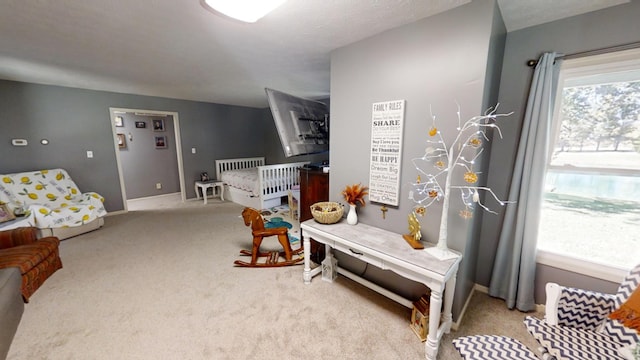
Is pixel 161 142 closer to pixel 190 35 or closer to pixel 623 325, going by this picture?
pixel 190 35

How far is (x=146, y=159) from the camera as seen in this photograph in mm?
5406

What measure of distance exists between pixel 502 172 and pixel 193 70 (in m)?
3.48

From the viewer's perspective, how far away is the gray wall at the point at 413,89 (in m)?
1.43

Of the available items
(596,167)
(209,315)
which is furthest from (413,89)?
(209,315)

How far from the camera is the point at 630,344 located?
1.04m

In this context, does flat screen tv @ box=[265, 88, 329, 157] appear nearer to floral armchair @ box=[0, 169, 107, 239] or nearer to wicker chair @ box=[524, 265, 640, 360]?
wicker chair @ box=[524, 265, 640, 360]

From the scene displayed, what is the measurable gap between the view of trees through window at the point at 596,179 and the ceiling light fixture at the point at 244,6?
2199mm

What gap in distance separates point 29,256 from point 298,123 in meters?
Result: 2.88

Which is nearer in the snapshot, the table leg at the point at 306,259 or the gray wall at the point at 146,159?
the table leg at the point at 306,259

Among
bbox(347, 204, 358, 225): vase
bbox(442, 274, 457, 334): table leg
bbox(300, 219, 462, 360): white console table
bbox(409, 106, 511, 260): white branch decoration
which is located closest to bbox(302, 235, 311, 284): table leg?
bbox(300, 219, 462, 360): white console table

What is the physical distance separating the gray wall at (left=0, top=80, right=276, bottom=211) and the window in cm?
577

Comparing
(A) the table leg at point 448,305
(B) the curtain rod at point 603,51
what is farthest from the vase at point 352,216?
(B) the curtain rod at point 603,51

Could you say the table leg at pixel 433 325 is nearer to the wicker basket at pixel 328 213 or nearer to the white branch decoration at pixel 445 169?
the white branch decoration at pixel 445 169

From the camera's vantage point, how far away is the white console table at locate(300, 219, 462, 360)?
1400 millimetres
